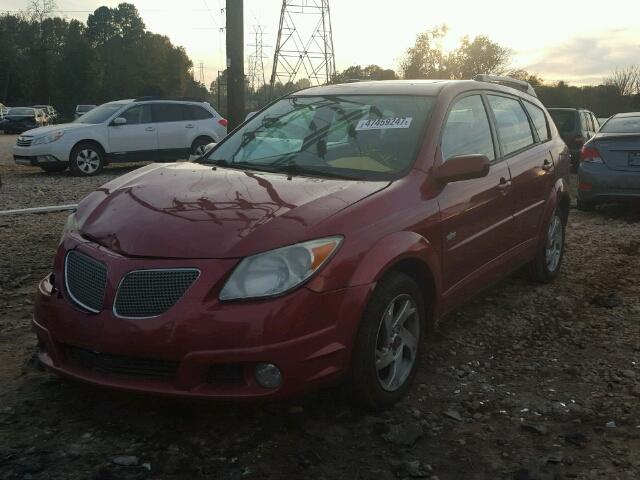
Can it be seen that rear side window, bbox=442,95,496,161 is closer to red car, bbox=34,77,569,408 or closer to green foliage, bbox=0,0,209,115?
red car, bbox=34,77,569,408

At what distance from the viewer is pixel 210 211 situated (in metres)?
3.18

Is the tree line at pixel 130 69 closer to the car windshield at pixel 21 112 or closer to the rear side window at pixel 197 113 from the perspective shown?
the car windshield at pixel 21 112

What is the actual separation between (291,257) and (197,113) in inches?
530

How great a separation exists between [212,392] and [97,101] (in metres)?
81.1

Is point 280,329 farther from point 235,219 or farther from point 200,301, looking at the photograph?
point 235,219

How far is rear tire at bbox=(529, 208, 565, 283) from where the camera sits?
552 cm

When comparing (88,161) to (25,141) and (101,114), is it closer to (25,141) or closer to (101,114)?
(101,114)

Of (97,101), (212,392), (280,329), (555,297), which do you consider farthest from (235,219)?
(97,101)

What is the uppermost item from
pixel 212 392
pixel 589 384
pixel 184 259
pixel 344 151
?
pixel 344 151

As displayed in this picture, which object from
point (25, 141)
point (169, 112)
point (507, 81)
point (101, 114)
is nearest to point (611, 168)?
point (507, 81)

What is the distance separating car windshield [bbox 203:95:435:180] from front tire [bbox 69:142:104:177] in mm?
10440

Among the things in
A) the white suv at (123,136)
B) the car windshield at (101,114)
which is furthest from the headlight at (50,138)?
the car windshield at (101,114)

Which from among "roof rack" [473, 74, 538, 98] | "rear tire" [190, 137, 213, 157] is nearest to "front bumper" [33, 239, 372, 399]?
"roof rack" [473, 74, 538, 98]

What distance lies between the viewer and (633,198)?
8859mm
